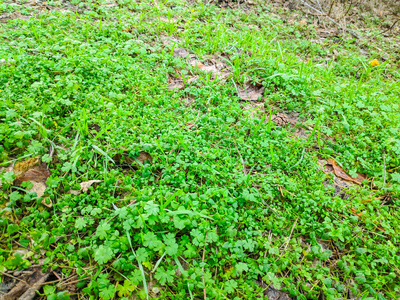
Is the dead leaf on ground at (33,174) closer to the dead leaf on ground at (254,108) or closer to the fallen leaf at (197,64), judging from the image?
the dead leaf on ground at (254,108)

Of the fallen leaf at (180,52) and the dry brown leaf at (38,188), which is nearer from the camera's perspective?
the dry brown leaf at (38,188)

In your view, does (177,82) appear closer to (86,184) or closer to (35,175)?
(86,184)

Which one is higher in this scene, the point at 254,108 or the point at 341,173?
the point at 254,108

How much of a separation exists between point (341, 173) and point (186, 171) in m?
1.87

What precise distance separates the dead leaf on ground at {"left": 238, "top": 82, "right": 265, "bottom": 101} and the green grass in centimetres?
9

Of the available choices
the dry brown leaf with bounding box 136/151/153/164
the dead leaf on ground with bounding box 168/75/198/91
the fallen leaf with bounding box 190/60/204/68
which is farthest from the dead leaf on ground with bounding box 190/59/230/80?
the dry brown leaf with bounding box 136/151/153/164

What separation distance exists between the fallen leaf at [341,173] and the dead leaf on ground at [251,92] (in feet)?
4.35

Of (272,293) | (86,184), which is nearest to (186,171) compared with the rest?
(86,184)

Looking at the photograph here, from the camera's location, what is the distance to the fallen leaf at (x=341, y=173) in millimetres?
2889

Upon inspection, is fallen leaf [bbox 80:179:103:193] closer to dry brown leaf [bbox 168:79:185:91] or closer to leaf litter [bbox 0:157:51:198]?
leaf litter [bbox 0:157:51:198]

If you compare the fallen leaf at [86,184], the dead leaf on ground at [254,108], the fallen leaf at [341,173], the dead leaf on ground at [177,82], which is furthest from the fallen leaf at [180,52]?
the fallen leaf at [341,173]

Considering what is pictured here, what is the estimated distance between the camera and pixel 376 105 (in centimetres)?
362

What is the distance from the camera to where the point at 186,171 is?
263 centimetres

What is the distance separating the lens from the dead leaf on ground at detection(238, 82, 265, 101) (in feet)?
11.8
